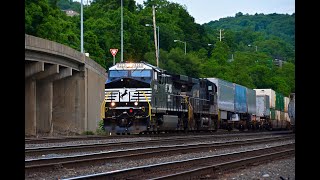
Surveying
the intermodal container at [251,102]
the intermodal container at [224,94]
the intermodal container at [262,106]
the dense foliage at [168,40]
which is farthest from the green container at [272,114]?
the dense foliage at [168,40]

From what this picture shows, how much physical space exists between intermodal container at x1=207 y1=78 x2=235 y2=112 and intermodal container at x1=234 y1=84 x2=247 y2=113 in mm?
709

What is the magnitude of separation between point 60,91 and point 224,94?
434 inches

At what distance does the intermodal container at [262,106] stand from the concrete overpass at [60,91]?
14443 mm

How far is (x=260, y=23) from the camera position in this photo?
162625 mm

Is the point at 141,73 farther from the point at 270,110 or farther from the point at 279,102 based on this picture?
the point at 279,102

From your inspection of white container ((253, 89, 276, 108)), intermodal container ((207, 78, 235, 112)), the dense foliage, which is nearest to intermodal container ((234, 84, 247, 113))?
intermodal container ((207, 78, 235, 112))

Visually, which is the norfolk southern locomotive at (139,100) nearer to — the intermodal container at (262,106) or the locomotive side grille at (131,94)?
the locomotive side grille at (131,94)

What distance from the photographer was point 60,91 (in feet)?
126

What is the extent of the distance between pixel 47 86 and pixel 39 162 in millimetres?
24192

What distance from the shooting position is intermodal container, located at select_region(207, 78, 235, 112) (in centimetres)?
3916

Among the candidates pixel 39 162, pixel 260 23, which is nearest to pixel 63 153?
pixel 39 162

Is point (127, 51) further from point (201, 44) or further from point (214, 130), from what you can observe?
point (201, 44)

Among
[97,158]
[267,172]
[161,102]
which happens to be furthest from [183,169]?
[161,102]

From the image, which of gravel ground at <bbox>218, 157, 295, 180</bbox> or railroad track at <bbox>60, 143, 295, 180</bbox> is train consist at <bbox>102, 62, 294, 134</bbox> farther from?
gravel ground at <bbox>218, 157, 295, 180</bbox>
